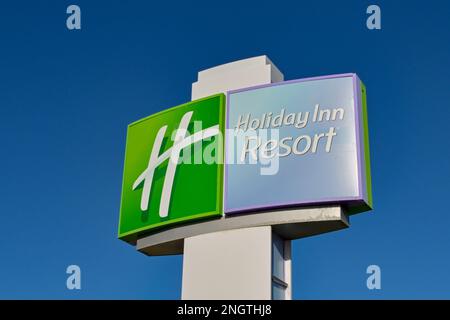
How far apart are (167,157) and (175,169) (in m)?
0.45

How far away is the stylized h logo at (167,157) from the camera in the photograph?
591 inches

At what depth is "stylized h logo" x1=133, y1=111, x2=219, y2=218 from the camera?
1502 centimetres

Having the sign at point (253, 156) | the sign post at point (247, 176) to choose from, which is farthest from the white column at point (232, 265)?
the sign at point (253, 156)

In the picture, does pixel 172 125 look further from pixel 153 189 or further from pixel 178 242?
pixel 178 242

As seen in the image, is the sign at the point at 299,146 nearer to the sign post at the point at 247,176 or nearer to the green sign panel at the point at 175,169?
the sign post at the point at 247,176

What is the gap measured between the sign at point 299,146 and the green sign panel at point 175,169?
378mm

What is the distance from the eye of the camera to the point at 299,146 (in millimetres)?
13836

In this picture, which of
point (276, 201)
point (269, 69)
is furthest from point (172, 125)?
point (276, 201)

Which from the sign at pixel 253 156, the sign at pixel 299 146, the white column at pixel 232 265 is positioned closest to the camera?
the white column at pixel 232 265

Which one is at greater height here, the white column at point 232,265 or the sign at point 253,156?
the sign at point 253,156

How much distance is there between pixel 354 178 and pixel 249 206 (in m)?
2.29

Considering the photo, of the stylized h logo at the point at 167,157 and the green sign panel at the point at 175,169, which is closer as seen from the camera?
the green sign panel at the point at 175,169

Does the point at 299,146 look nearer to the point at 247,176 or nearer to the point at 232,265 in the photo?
the point at 247,176

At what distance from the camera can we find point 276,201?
13.5 m
